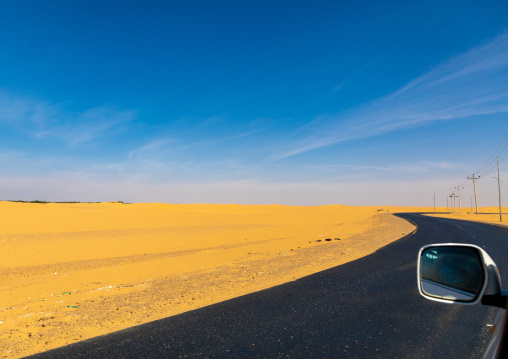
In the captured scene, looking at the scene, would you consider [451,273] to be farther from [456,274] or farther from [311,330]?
[311,330]

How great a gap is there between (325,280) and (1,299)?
8608 millimetres

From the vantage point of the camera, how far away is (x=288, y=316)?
636 centimetres

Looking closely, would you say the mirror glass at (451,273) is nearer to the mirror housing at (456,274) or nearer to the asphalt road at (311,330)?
the mirror housing at (456,274)

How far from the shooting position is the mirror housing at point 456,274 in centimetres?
193

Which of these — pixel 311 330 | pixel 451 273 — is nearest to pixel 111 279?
pixel 311 330

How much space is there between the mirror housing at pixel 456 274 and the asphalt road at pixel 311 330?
99.0 inches

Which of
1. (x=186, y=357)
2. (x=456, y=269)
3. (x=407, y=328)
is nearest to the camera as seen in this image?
(x=456, y=269)

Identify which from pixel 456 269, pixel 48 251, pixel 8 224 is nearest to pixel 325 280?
pixel 456 269

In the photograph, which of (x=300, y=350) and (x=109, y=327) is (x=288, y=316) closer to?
(x=300, y=350)

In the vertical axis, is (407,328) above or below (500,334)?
below

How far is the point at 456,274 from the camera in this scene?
2.47 metres

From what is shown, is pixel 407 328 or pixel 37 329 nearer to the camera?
pixel 407 328

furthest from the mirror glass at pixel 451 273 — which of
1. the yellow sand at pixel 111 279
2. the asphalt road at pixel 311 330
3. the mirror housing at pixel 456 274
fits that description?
the yellow sand at pixel 111 279

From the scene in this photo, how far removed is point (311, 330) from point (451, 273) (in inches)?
144
